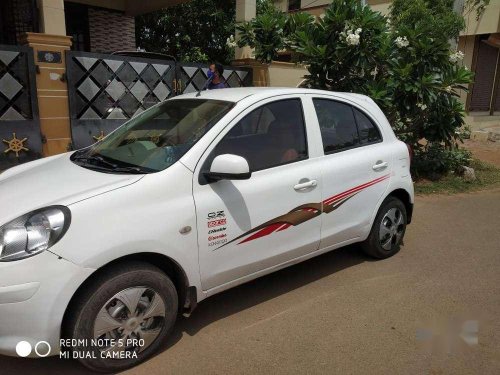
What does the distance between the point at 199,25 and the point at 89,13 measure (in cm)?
393

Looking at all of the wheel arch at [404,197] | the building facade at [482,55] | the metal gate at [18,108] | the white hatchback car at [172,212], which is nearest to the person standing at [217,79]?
the metal gate at [18,108]

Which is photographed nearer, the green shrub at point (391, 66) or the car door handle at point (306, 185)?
the car door handle at point (306, 185)

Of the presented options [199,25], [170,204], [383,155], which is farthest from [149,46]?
[170,204]

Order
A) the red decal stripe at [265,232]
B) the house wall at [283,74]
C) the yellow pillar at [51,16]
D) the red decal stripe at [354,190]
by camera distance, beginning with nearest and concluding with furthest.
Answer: the red decal stripe at [265,232]
the red decal stripe at [354,190]
the yellow pillar at [51,16]
the house wall at [283,74]

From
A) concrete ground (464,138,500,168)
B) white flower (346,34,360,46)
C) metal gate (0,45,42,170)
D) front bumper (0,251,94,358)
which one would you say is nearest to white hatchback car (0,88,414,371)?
front bumper (0,251,94,358)

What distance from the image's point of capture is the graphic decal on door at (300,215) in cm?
321

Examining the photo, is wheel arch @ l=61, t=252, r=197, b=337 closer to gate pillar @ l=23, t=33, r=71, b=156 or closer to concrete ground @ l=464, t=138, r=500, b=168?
gate pillar @ l=23, t=33, r=71, b=156

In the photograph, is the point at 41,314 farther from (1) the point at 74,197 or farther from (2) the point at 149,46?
(2) the point at 149,46

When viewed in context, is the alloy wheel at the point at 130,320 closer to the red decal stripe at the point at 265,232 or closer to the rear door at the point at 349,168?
the red decal stripe at the point at 265,232

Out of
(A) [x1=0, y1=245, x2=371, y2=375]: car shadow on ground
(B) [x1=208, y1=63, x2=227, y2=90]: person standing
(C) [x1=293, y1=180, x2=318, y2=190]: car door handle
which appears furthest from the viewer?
(B) [x1=208, y1=63, x2=227, y2=90]: person standing

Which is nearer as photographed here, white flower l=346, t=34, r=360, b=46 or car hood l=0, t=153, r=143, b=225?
car hood l=0, t=153, r=143, b=225

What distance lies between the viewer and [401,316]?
137 inches

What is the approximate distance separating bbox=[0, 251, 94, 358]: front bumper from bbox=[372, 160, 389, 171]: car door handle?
2715mm

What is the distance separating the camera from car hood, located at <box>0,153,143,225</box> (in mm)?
2574
